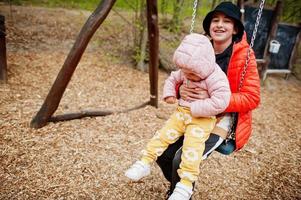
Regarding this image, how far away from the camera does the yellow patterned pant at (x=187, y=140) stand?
211 cm

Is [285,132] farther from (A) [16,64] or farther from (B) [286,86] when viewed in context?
(A) [16,64]

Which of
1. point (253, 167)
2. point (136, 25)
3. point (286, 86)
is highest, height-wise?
point (136, 25)

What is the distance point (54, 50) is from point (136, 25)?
1.76 metres

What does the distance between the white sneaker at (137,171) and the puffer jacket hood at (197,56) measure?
0.73 metres

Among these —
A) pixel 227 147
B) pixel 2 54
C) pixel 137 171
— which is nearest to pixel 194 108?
pixel 227 147

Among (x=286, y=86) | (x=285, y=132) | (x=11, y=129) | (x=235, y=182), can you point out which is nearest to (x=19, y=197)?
(x=11, y=129)

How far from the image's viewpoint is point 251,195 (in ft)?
10.9

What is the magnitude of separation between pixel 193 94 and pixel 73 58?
167cm

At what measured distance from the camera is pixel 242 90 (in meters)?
2.28

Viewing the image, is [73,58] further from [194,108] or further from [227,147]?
[227,147]

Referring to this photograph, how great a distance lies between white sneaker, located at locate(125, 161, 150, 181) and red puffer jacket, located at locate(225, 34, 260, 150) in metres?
0.67

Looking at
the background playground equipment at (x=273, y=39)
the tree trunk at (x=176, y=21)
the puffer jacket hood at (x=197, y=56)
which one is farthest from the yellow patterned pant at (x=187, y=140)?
the tree trunk at (x=176, y=21)

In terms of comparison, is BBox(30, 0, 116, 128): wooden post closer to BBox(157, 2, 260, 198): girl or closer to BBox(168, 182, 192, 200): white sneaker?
BBox(157, 2, 260, 198): girl

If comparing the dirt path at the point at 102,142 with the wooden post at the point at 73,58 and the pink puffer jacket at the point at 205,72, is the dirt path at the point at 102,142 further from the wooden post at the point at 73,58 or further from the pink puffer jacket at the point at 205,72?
the pink puffer jacket at the point at 205,72
